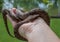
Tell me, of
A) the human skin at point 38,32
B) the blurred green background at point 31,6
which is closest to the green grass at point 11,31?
the blurred green background at point 31,6

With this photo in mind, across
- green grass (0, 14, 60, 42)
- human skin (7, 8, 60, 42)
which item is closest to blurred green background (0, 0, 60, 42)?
green grass (0, 14, 60, 42)

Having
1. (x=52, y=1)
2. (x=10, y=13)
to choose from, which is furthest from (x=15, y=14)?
(x=52, y=1)

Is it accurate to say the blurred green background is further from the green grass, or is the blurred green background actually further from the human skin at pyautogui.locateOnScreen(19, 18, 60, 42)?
the human skin at pyautogui.locateOnScreen(19, 18, 60, 42)

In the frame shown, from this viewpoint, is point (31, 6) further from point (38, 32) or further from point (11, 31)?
point (38, 32)

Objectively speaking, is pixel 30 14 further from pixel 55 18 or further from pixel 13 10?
pixel 55 18

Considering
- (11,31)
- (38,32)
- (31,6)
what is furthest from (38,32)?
(31,6)

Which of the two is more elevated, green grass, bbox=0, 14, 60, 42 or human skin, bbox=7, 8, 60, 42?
human skin, bbox=7, 8, 60, 42

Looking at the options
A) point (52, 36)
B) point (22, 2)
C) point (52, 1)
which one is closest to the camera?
point (52, 36)

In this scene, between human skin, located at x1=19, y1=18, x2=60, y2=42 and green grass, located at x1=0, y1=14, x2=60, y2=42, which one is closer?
human skin, located at x1=19, y1=18, x2=60, y2=42

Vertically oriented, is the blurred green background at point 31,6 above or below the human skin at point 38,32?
below

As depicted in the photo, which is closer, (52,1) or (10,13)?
(10,13)

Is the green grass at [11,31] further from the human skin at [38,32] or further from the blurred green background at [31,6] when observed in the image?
the human skin at [38,32]
